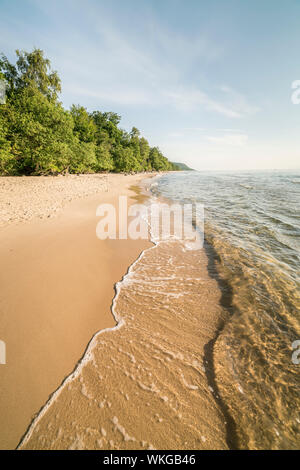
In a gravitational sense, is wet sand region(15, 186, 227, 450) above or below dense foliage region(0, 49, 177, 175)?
below

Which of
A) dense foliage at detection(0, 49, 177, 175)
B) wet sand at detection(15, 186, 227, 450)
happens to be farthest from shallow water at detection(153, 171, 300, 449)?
dense foliage at detection(0, 49, 177, 175)

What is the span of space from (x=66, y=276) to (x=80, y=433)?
2477mm

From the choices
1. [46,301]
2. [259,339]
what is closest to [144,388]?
[259,339]

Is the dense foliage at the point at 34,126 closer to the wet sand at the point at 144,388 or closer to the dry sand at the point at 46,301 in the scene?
the dry sand at the point at 46,301

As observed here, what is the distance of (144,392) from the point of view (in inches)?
70.4

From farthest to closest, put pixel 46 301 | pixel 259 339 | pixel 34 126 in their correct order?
pixel 34 126, pixel 46 301, pixel 259 339

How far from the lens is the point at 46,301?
9.25 feet

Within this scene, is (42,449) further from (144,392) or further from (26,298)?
(26,298)

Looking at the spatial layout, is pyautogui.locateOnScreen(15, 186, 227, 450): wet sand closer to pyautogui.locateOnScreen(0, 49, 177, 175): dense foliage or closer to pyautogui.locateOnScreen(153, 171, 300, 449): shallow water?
pyautogui.locateOnScreen(153, 171, 300, 449): shallow water

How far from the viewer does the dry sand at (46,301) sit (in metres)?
1.75

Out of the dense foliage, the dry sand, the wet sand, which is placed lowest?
the wet sand

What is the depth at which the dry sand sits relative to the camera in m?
1.75

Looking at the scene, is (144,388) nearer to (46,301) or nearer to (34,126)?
(46,301)

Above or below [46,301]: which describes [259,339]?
below
